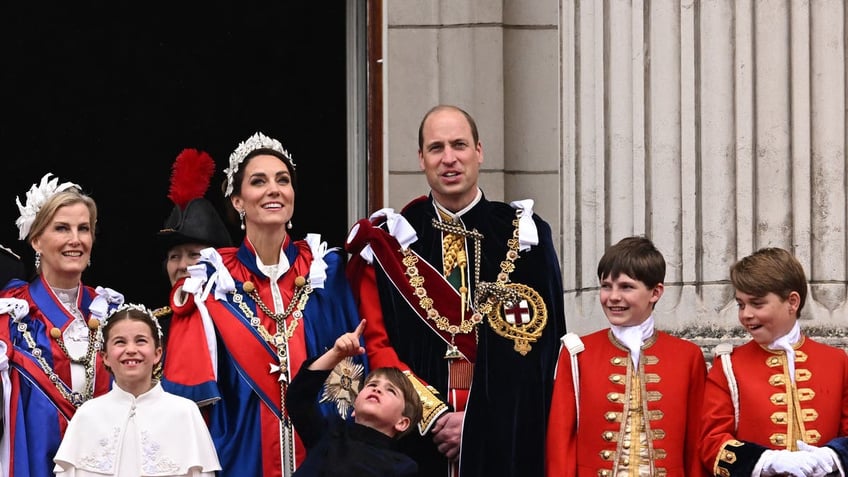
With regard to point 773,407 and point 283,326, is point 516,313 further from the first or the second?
point 773,407

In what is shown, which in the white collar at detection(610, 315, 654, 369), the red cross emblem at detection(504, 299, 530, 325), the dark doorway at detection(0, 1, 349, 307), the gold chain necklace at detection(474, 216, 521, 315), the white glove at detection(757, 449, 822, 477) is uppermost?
the dark doorway at detection(0, 1, 349, 307)

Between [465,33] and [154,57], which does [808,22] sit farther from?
[154,57]

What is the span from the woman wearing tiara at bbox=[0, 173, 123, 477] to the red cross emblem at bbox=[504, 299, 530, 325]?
137 centimetres

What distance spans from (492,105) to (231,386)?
2.73 metres

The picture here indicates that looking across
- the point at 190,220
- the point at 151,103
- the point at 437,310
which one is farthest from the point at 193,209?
the point at 151,103

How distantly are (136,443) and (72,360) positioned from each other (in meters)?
0.45

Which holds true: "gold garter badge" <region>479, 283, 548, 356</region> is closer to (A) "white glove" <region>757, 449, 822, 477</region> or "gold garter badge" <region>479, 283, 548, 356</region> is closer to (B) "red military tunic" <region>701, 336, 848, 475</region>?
(B) "red military tunic" <region>701, 336, 848, 475</region>

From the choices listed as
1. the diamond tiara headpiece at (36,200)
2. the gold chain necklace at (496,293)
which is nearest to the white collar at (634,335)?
the gold chain necklace at (496,293)

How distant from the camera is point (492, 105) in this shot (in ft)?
27.1

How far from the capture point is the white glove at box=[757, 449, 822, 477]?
531cm

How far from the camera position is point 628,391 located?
5641 millimetres

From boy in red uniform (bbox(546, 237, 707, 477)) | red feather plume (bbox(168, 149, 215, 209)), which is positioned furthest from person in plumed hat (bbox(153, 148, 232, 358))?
boy in red uniform (bbox(546, 237, 707, 477))

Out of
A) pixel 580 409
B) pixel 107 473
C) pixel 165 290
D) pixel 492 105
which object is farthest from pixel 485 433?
pixel 165 290

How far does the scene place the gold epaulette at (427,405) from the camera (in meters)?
5.80
